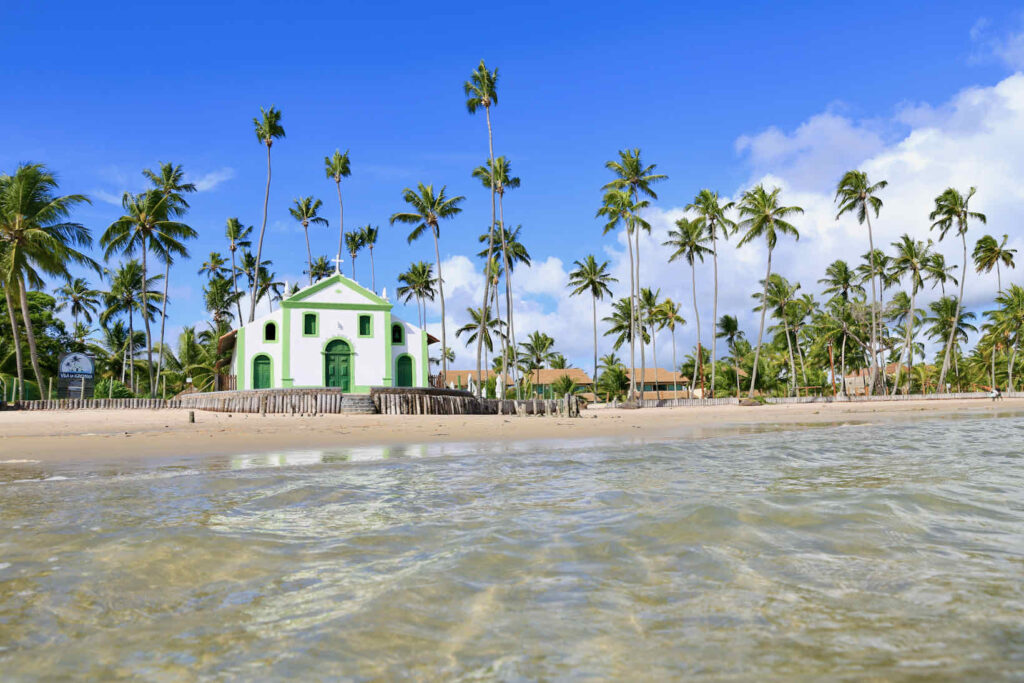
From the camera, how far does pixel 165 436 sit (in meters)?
13.2

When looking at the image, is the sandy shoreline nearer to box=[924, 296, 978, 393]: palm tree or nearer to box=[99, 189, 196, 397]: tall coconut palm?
box=[99, 189, 196, 397]: tall coconut palm

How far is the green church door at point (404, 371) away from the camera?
102ft

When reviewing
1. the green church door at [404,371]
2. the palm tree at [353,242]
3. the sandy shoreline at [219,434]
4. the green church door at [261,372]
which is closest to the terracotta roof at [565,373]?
Result: the palm tree at [353,242]

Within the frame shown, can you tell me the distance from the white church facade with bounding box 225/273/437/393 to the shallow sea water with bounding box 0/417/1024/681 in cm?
2424

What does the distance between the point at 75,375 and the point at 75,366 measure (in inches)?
16.0

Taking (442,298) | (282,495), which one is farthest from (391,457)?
(442,298)

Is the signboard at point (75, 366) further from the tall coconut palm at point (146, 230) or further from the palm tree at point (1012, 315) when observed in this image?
the palm tree at point (1012, 315)

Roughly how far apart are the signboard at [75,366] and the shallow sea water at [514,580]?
78.0 ft

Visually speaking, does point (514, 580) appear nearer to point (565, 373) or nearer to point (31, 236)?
point (31, 236)

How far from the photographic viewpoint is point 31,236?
27094mm

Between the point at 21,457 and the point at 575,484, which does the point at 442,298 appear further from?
the point at 575,484

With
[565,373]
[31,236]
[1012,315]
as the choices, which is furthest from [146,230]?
[1012,315]

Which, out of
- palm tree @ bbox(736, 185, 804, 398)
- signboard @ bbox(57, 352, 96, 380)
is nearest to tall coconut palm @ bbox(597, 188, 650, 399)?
palm tree @ bbox(736, 185, 804, 398)

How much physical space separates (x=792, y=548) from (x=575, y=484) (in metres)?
2.76
